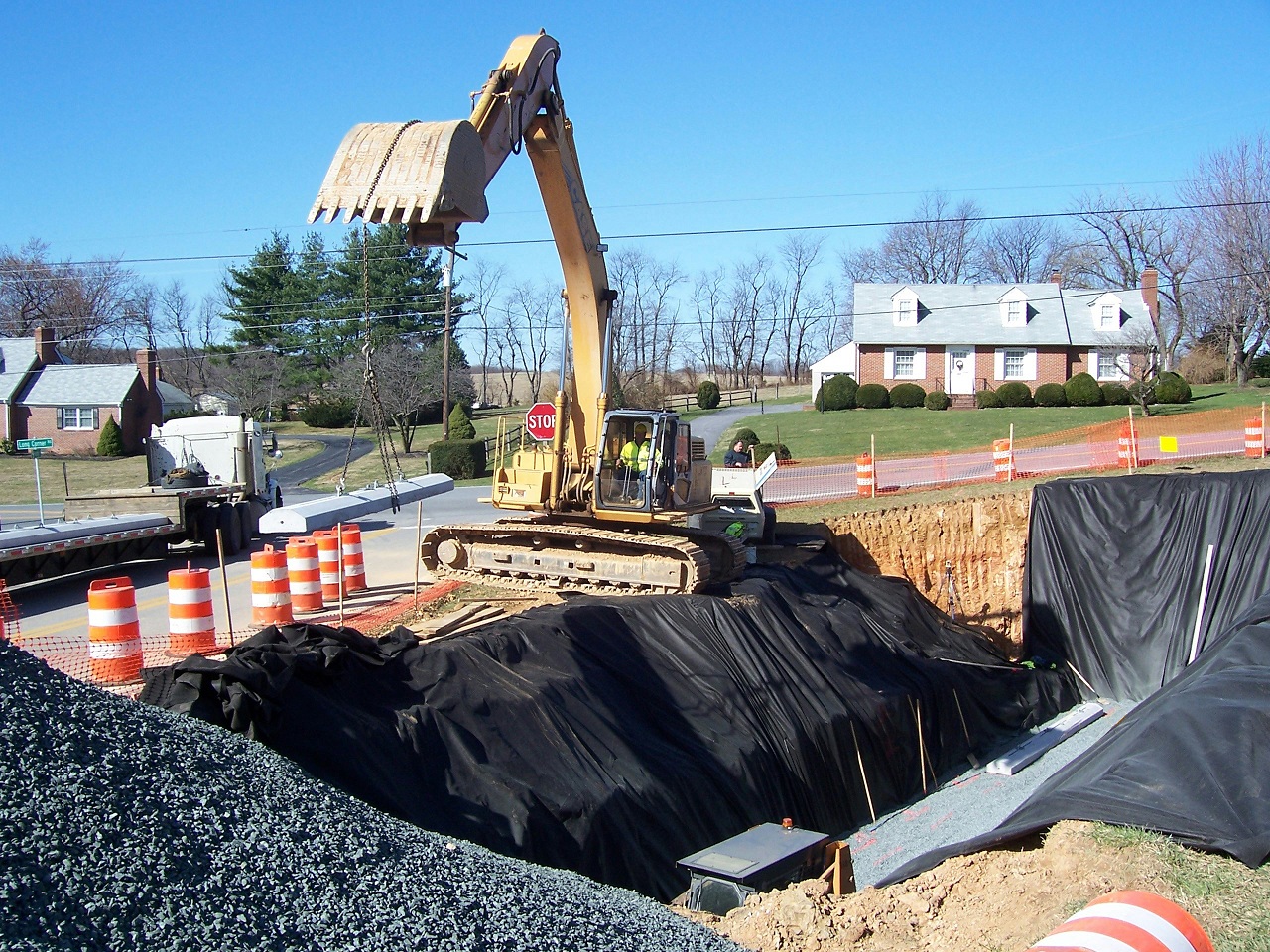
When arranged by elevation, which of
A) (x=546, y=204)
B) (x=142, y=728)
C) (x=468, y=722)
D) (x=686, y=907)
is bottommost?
(x=686, y=907)

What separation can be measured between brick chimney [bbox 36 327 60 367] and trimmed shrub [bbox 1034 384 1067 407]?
143 feet

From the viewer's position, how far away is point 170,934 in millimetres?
3854

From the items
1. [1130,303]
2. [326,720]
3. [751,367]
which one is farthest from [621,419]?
[751,367]

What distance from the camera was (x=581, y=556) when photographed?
1341 centimetres

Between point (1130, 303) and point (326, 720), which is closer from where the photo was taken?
point (326, 720)

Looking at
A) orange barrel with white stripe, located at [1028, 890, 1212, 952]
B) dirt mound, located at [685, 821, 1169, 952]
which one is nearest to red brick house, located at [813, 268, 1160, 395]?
dirt mound, located at [685, 821, 1169, 952]

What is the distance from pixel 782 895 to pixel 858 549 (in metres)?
13.8

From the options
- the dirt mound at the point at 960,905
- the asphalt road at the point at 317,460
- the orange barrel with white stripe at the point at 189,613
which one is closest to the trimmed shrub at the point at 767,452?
the asphalt road at the point at 317,460

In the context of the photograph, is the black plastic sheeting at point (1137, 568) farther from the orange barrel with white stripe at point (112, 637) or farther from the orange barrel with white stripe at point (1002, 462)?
the orange barrel with white stripe at point (112, 637)

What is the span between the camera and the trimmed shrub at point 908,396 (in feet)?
152

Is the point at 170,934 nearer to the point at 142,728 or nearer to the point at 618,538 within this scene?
the point at 142,728

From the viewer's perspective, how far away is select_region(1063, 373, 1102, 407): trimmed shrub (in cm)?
4275

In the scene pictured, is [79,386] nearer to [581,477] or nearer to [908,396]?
[908,396]

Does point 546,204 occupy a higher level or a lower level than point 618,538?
higher
